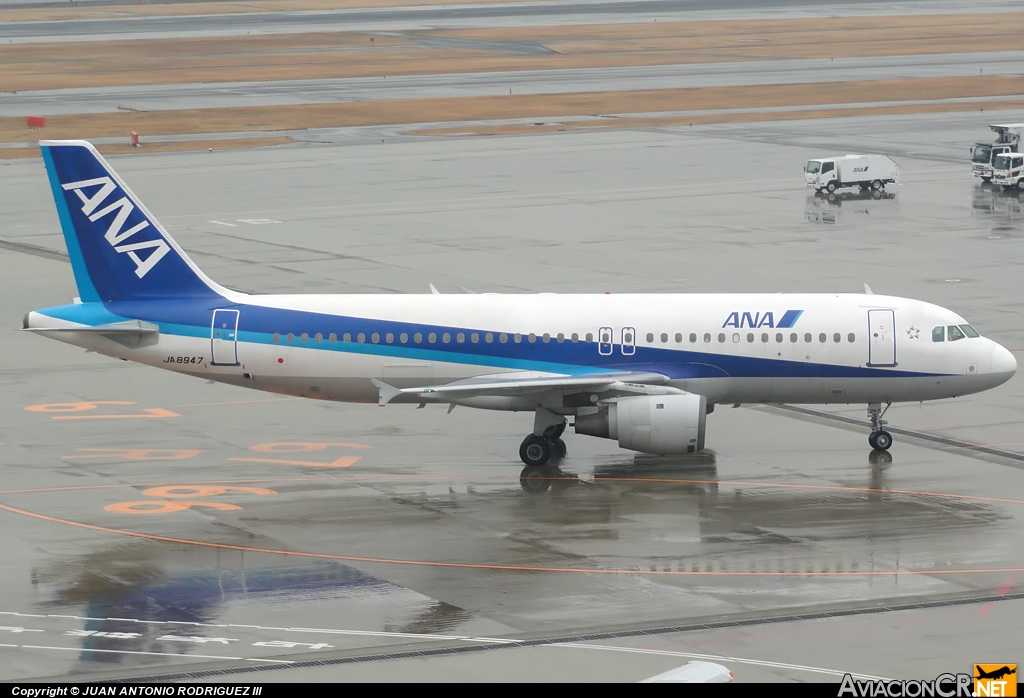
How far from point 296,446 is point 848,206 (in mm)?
57525

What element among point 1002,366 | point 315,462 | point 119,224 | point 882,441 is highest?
point 119,224

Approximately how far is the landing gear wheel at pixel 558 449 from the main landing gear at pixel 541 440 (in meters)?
0.32

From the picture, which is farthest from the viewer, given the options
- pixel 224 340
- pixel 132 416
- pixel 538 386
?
pixel 132 416

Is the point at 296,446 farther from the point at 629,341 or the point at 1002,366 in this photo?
the point at 1002,366

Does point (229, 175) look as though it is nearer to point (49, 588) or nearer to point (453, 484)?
point (453, 484)

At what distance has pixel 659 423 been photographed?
146ft

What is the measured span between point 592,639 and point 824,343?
57.2 ft

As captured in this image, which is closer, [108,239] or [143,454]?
[108,239]

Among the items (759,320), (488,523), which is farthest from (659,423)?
(488,523)

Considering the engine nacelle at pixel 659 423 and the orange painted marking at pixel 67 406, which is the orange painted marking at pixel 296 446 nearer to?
the orange painted marking at pixel 67 406

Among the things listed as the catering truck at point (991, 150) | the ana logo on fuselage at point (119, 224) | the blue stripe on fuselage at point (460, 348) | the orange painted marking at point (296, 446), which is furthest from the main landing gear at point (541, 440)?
the catering truck at point (991, 150)

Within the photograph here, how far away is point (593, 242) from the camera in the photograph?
86.1m

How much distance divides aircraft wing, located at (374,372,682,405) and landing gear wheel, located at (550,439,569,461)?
204 cm

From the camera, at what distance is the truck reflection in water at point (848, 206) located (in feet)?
308
